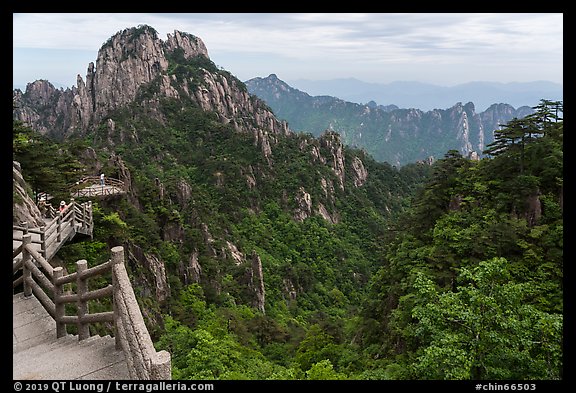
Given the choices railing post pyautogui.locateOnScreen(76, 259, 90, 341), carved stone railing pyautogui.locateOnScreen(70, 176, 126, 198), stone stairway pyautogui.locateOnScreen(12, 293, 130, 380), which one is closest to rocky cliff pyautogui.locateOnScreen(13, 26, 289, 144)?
carved stone railing pyautogui.locateOnScreen(70, 176, 126, 198)

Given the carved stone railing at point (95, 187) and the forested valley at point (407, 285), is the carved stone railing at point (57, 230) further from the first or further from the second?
the carved stone railing at point (95, 187)

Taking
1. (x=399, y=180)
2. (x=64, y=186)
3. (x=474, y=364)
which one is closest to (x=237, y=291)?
(x=64, y=186)

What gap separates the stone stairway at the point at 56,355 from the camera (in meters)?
4.27

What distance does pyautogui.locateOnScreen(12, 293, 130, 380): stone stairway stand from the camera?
4.27m

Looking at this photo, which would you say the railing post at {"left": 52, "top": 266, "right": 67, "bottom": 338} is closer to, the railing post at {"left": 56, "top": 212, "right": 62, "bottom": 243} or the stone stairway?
the stone stairway

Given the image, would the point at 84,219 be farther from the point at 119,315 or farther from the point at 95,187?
the point at 95,187

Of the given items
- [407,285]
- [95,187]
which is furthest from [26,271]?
[95,187]

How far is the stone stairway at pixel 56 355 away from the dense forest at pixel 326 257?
4.60m

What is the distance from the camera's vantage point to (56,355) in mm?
4789

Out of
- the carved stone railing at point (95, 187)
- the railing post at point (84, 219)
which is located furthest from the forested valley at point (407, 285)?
Result: the railing post at point (84, 219)

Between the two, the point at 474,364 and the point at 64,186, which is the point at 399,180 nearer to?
the point at 64,186

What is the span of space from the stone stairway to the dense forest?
4604 millimetres
